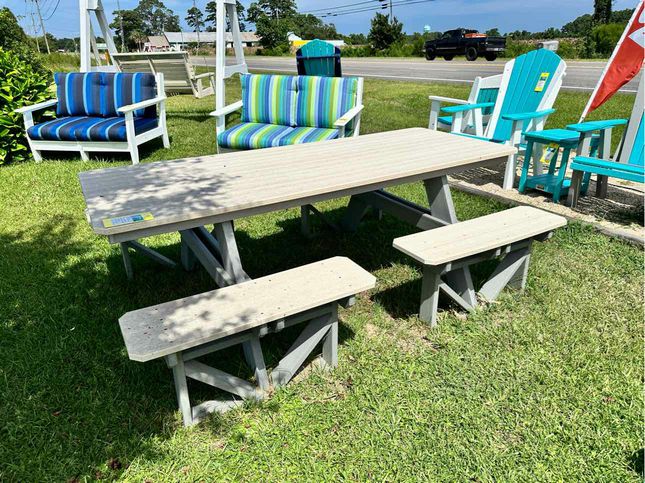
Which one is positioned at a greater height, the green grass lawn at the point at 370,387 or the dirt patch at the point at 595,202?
the dirt patch at the point at 595,202

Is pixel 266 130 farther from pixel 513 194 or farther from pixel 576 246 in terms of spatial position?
pixel 576 246

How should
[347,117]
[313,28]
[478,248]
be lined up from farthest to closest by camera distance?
[313,28]
[347,117]
[478,248]

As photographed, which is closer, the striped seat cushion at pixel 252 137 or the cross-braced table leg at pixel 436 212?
the cross-braced table leg at pixel 436 212

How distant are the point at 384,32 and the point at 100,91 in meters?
31.3

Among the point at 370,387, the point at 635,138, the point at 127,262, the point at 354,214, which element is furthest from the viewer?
the point at 635,138

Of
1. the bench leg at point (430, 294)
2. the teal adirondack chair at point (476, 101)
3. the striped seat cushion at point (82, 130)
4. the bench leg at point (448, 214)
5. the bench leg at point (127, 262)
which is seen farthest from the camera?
the striped seat cushion at point (82, 130)

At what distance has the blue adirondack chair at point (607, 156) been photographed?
3.50 metres

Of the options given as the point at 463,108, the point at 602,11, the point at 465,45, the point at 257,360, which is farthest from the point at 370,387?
the point at 602,11

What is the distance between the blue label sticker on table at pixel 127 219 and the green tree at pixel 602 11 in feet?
131

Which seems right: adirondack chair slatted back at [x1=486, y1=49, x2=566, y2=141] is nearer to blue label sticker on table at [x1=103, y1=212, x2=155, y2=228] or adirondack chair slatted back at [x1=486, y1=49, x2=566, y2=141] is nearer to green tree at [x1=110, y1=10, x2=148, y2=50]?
blue label sticker on table at [x1=103, y1=212, x2=155, y2=228]

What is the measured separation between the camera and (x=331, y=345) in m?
2.18

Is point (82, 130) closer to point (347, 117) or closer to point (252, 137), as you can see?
point (252, 137)

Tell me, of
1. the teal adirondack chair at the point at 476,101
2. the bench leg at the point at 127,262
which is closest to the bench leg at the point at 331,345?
the bench leg at the point at 127,262

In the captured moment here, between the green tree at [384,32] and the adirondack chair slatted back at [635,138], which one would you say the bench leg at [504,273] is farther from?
the green tree at [384,32]
